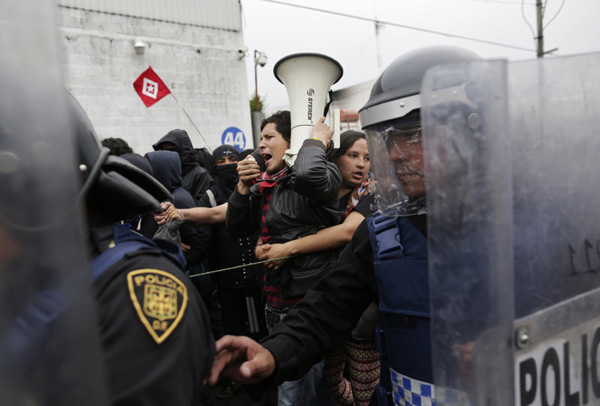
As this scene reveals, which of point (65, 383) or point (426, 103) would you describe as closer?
point (65, 383)

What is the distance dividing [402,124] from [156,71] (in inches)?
423

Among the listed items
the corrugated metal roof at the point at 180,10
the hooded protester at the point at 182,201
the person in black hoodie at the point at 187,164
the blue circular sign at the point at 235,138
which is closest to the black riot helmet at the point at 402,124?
the hooded protester at the point at 182,201

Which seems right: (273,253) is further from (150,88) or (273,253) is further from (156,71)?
(156,71)

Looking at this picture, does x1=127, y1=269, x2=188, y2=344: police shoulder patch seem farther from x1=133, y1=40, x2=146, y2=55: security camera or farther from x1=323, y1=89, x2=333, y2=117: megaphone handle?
x1=133, y1=40, x2=146, y2=55: security camera

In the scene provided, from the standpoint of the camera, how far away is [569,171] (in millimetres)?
1002

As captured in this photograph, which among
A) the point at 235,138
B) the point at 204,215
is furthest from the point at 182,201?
the point at 235,138

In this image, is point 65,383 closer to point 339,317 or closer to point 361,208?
point 339,317

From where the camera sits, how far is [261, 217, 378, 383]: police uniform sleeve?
1653mm

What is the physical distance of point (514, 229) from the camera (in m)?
0.91

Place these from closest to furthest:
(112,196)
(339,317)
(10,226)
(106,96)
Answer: (10,226)
(112,196)
(339,317)
(106,96)

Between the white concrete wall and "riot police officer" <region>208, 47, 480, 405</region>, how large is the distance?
9.67m

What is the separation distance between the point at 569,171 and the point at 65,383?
1043 millimetres

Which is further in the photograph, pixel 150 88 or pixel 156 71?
pixel 156 71

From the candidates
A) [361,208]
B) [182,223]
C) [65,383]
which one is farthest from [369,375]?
[65,383]
